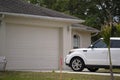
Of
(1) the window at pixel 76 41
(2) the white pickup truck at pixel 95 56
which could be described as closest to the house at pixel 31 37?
(2) the white pickup truck at pixel 95 56

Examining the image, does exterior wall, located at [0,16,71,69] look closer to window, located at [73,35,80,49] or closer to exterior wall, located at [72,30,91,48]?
window, located at [73,35,80,49]

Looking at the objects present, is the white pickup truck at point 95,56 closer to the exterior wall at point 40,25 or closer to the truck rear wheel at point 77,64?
the truck rear wheel at point 77,64

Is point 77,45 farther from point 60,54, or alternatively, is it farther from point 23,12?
point 23,12

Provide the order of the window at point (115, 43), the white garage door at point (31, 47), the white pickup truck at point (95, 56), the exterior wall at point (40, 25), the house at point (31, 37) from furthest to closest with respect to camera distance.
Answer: the white garage door at point (31, 47)
the house at point (31, 37)
the exterior wall at point (40, 25)
the window at point (115, 43)
the white pickup truck at point (95, 56)

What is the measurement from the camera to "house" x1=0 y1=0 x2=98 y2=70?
2116 centimetres

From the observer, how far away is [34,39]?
22453mm

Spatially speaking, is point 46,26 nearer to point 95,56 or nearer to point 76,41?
point 95,56

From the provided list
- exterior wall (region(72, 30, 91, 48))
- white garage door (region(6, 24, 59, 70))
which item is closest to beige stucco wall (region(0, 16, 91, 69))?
white garage door (region(6, 24, 59, 70))

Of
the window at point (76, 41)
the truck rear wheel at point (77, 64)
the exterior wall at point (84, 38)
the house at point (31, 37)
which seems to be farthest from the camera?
the exterior wall at point (84, 38)

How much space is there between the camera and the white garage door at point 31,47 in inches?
842

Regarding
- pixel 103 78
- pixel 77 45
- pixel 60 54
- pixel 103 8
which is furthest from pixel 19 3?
pixel 103 8

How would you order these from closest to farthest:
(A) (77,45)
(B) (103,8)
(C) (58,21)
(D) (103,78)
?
1. (D) (103,78)
2. (C) (58,21)
3. (A) (77,45)
4. (B) (103,8)

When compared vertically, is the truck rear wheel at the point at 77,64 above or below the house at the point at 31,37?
below

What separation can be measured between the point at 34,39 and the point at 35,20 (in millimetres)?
1154
